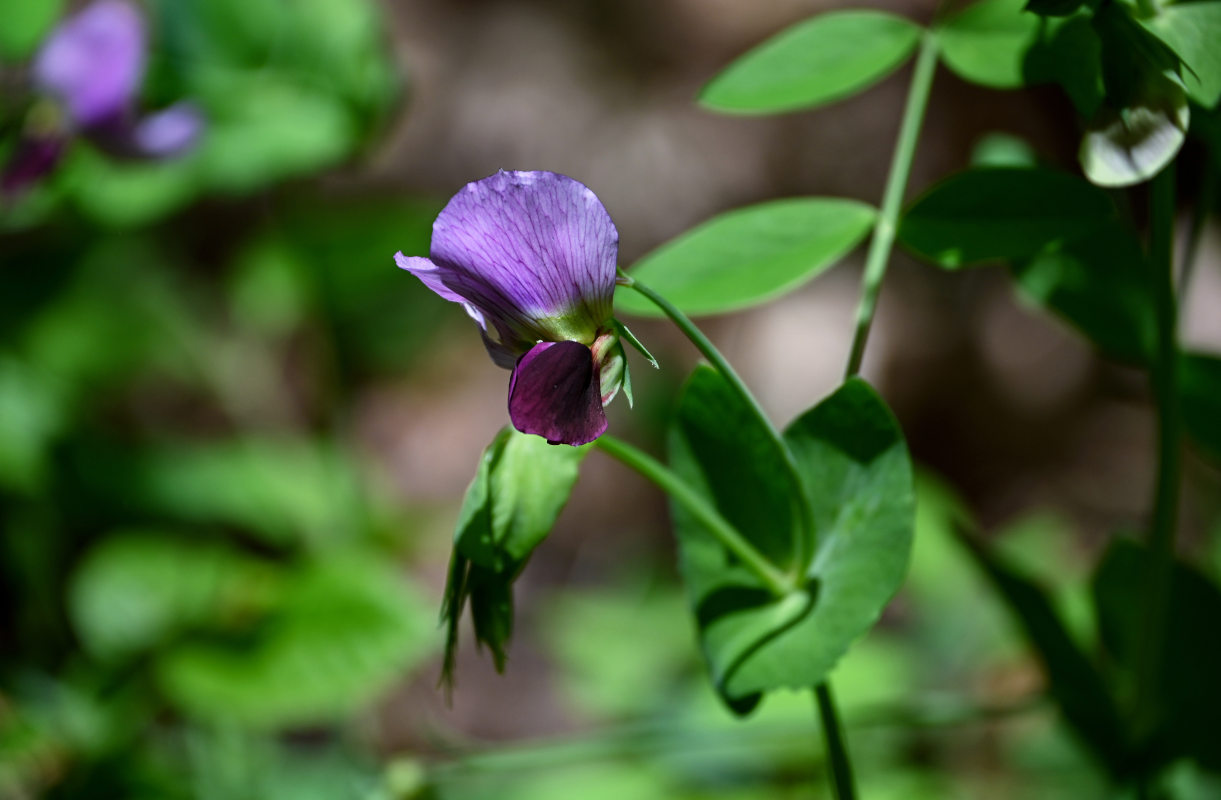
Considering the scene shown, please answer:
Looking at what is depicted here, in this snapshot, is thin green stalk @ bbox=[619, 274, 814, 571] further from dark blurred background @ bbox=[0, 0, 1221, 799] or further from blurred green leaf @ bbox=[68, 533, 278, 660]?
blurred green leaf @ bbox=[68, 533, 278, 660]

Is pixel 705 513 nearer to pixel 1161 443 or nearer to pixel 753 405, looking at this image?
pixel 753 405

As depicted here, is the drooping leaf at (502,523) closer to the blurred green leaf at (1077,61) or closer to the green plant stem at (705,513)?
the green plant stem at (705,513)

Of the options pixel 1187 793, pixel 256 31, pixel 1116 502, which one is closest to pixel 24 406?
pixel 256 31

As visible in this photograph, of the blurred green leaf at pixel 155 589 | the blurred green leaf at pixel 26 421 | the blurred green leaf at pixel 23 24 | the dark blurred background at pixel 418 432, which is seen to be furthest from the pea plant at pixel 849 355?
the blurred green leaf at pixel 26 421

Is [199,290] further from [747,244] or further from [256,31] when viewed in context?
[747,244]

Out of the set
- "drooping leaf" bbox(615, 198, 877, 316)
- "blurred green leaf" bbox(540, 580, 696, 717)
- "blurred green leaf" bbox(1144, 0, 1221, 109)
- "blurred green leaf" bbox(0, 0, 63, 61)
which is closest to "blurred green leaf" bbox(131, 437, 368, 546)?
"blurred green leaf" bbox(540, 580, 696, 717)
